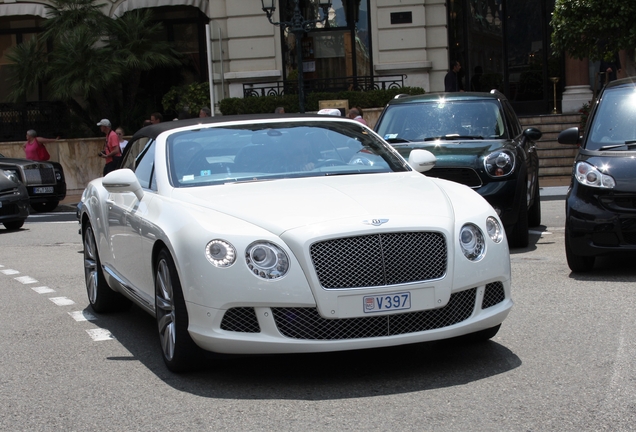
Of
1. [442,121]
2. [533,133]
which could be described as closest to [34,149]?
[442,121]

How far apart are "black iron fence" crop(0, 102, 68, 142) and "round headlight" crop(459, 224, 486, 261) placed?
2401 centimetres

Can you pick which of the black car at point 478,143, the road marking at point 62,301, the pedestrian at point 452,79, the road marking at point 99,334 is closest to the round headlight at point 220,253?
the road marking at point 99,334

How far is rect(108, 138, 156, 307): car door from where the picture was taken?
22.1 ft

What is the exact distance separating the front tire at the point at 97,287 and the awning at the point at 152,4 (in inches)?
768

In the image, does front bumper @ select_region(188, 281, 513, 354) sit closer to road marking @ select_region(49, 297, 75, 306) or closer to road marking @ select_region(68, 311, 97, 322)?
road marking @ select_region(68, 311, 97, 322)

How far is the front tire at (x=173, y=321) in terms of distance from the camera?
5895mm

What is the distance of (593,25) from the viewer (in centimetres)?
1745

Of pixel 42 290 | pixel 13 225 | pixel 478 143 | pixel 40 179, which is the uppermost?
pixel 478 143

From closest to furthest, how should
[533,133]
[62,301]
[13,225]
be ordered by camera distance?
1. [62,301]
2. [533,133]
3. [13,225]

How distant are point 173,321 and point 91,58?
21.6 m

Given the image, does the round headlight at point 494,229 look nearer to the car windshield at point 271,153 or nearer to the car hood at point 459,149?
the car windshield at point 271,153

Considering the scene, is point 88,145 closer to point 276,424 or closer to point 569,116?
point 569,116

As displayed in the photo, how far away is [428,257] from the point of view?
5703mm

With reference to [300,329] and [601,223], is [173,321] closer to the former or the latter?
[300,329]
